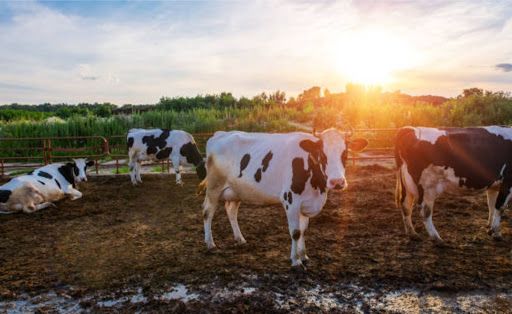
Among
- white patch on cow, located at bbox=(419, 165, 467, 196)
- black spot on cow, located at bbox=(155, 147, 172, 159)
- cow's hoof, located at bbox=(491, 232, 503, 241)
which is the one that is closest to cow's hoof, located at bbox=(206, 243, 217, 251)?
white patch on cow, located at bbox=(419, 165, 467, 196)

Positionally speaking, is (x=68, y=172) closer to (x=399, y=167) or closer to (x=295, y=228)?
(x=295, y=228)

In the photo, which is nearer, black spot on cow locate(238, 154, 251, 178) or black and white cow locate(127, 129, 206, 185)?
black spot on cow locate(238, 154, 251, 178)

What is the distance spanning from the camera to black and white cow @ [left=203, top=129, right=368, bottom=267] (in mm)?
4781

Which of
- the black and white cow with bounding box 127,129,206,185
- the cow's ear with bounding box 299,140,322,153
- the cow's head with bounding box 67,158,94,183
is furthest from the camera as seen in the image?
the black and white cow with bounding box 127,129,206,185

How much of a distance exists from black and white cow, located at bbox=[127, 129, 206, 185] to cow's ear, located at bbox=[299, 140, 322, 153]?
690cm

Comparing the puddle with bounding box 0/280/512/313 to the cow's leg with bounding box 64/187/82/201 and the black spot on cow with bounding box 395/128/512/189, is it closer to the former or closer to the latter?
the black spot on cow with bounding box 395/128/512/189

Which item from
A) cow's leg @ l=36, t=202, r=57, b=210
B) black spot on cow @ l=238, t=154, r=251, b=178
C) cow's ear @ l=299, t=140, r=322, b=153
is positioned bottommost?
cow's leg @ l=36, t=202, r=57, b=210

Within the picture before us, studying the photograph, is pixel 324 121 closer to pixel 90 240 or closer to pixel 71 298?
pixel 90 240

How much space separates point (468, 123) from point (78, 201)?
694 inches

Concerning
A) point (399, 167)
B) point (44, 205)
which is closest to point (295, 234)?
point (399, 167)

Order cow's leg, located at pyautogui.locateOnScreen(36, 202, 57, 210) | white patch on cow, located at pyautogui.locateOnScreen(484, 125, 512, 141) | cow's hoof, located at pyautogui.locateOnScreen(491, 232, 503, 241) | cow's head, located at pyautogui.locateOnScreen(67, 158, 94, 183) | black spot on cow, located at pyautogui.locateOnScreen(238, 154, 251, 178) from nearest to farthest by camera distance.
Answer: black spot on cow, located at pyautogui.locateOnScreen(238, 154, 251, 178) < cow's hoof, located at pyautogui.locateOnScreen(491, 232, 503, 241) < white patch on cow, located at pyautogui.locateOnScreen(484, 125, 512, 141) < cow's leg, located at pyautogui.locateOnScreen(36, 202, 57, 210) < cow's head, located at pyautogui.locateOnScreen(67, 158, 94, 183)

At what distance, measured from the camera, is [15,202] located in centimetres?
817

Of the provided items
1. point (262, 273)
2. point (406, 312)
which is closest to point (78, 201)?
point (262, 273)

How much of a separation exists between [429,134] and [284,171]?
2442 mm
